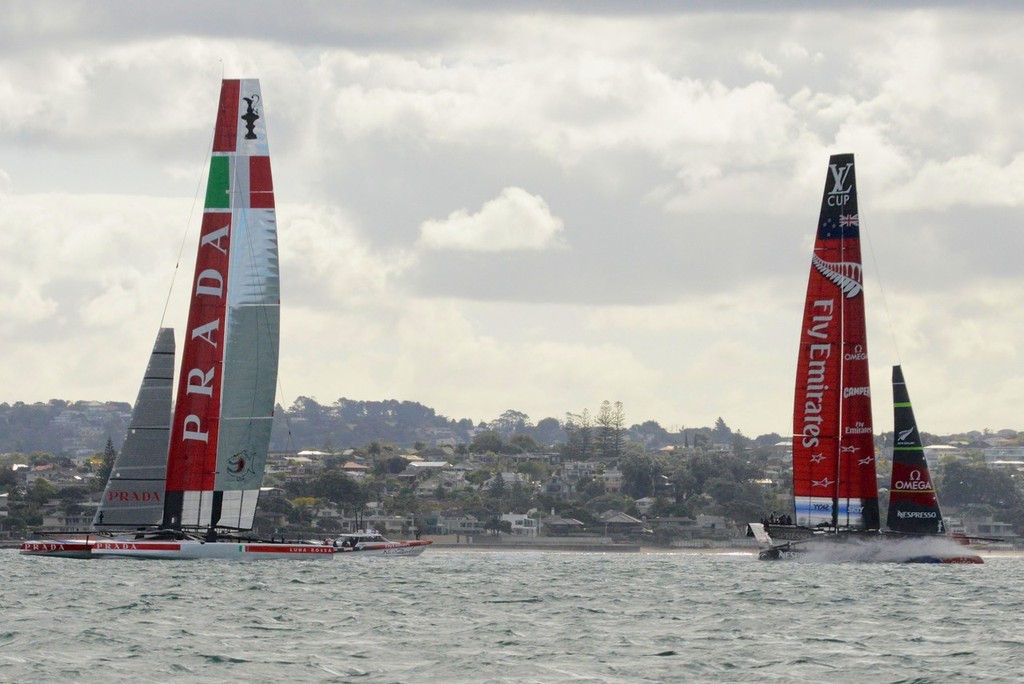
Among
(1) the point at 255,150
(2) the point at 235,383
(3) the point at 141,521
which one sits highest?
(1) the point at 255,150

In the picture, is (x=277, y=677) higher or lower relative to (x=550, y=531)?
lower

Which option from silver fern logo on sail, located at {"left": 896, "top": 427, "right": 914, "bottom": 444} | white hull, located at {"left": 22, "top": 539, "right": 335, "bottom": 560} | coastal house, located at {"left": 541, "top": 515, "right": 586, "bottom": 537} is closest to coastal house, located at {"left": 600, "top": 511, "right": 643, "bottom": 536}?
coastal house, located at {"left": 541, "top": 515, "right": 586, "bottom": 537}

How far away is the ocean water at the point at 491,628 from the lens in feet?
96.4

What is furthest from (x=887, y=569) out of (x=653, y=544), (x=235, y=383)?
(x=653, y=544)

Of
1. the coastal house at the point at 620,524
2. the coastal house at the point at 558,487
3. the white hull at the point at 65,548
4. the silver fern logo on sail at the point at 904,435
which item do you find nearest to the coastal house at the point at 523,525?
the coastal house at the point at 620,524

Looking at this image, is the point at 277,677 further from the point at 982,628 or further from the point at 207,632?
the point at 982,628

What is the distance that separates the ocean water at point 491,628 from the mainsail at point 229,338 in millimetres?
5266

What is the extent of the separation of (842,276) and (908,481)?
26.8 feet

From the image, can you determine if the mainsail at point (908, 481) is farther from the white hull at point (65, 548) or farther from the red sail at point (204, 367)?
the white hull at point (65, 548)

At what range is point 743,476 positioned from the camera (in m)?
194

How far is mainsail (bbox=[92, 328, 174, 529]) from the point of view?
60.8m

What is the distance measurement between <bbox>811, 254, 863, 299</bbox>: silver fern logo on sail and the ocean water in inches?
634

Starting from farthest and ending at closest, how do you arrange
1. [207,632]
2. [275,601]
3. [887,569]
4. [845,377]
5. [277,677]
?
1. [845,377]
2. [887,569]
3. [275,601]
4. [207,632]
5. [277,677]

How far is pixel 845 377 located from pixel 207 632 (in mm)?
40265
